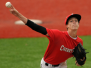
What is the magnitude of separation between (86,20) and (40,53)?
8440mm

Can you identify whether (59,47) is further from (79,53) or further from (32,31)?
(32,31)

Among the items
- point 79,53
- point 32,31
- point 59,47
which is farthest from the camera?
point 32,31

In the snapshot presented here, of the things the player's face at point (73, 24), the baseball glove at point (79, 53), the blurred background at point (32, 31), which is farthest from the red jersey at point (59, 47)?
the blurred background at point (32, 31)

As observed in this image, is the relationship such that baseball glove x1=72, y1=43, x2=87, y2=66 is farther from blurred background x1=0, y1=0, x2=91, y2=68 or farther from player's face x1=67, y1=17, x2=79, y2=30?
blurred background x1=0, y1=0, x2=91, y2=68

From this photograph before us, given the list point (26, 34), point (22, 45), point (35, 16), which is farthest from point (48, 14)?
point (22, 45)

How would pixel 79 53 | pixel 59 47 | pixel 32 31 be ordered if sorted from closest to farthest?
pixel 59 47, pixel 79 53, pixel 32 31

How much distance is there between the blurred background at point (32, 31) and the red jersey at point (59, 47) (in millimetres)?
2643

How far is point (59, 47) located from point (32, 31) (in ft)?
28.1

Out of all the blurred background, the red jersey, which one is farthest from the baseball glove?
the blurred background

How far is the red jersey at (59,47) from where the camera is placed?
304 centimetres

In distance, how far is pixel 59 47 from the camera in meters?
3.11

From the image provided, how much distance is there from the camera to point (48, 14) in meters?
15.5

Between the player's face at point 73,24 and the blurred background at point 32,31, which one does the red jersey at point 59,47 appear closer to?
the player's face at point 73,24

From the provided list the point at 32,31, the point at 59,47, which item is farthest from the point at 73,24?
the point at 32,31
